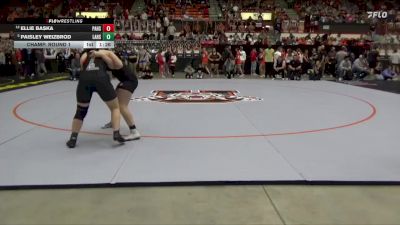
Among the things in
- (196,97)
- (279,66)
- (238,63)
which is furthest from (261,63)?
(196,97)

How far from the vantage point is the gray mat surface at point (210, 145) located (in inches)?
164

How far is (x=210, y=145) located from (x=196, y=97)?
5241mm

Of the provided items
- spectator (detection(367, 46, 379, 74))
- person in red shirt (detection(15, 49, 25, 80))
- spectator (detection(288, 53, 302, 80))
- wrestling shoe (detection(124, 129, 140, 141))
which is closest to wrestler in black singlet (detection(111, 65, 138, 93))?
wrestling shoe (detection(124, 129, 140, 141))

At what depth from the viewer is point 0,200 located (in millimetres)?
3502

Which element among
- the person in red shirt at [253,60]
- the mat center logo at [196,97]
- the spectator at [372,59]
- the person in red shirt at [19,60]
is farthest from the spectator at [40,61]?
the spectator at [372,59]

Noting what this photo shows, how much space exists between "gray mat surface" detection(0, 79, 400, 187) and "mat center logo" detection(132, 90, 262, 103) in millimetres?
697

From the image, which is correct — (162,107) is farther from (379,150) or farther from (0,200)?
(0,200)

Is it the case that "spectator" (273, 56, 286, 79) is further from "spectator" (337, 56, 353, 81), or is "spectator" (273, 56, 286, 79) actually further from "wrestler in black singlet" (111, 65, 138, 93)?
"wrestler in black singlet" (111, 65, 138, 93)

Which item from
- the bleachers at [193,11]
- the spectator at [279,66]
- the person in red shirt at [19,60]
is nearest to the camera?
the person in red shirt at [19,60]

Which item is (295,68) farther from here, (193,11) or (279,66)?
(193,11)

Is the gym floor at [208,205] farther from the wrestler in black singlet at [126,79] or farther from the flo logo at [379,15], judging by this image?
the flo logo at [379,15]

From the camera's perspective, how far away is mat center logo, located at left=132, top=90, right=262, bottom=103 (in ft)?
33.1

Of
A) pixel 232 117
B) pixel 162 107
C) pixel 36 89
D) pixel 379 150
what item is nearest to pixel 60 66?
pixel 36 89

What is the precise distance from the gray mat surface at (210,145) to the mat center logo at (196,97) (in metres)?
0.70
